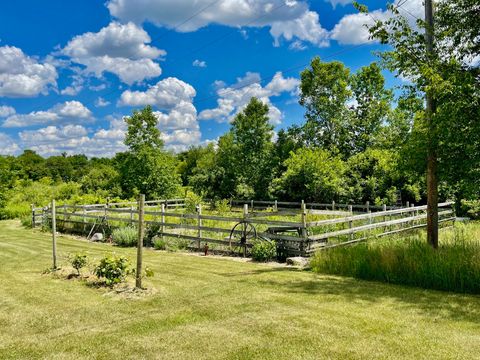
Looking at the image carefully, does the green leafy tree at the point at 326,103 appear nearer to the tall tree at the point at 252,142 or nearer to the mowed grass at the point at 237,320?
the tall tree at the point at 252,142

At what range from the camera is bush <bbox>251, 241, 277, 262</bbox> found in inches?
454

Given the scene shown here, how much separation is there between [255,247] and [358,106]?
26.6 metres

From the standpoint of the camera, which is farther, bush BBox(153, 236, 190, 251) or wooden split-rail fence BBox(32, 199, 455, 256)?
bush BBox(153, 236, 190, 251)

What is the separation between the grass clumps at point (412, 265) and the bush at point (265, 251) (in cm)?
172

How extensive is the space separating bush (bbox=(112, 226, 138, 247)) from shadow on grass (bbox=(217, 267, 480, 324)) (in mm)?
7041

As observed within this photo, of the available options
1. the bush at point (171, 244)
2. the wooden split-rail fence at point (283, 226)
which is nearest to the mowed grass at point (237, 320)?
the wooden split-rail fence at point (283, 226)

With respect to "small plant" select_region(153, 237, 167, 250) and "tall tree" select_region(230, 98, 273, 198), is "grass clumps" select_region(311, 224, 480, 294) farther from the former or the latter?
"tall tree" select_region(230, 98, 273, 198)

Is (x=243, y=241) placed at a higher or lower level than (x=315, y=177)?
lower

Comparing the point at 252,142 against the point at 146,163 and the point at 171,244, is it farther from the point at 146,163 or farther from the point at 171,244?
the point at 171,244

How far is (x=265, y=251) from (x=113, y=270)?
4961mm

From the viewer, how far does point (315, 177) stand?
27.2m

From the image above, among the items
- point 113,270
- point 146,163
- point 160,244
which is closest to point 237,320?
point 113,270

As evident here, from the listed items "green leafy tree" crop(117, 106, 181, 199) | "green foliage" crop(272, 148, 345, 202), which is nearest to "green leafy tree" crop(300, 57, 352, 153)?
"green foliage" crop(272, 148, 345, 202)

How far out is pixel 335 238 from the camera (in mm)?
14125
